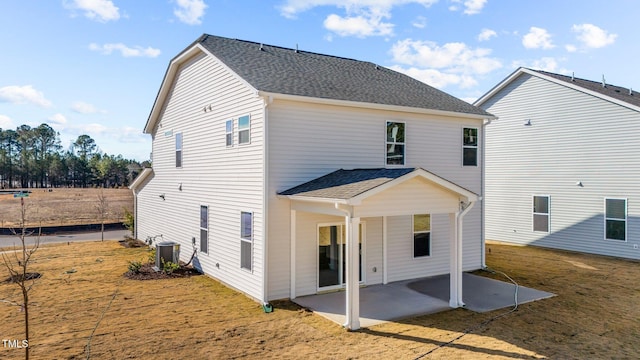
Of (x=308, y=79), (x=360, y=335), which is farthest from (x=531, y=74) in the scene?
(x=360, y=335)

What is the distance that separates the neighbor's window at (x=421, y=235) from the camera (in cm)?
1238

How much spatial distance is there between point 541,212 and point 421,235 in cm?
955

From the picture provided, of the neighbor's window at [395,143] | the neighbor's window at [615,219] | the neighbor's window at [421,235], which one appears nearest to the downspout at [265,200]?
the neighbor's window at [395,143]

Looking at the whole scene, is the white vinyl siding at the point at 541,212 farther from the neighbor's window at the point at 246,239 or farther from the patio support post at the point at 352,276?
the neighbor's window at the point at 246,239

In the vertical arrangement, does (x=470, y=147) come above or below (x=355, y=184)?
above

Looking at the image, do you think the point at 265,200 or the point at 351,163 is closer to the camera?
the point at 265,200

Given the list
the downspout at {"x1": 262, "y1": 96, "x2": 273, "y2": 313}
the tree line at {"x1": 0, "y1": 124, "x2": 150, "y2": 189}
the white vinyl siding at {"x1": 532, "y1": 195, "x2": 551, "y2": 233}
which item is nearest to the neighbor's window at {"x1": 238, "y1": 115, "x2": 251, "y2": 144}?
the downspout at {"x1": 262, "y1": 96, "x2": 273, "y2": 313}

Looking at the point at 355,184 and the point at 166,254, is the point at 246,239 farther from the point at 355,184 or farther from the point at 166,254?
the point at 166,254

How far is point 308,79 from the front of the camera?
11.6 metres

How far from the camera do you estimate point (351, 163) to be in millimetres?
11305

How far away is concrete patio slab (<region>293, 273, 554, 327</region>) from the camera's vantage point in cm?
901

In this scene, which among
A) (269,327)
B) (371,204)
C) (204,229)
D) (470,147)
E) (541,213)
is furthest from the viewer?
(541,213)

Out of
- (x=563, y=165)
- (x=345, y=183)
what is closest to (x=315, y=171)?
(x=345, y=183)

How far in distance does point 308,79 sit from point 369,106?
2005 mm
